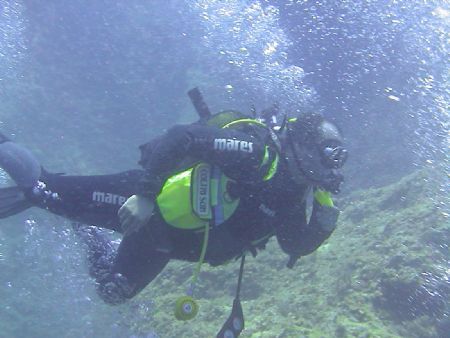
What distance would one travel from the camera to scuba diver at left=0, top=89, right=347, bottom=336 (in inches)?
106

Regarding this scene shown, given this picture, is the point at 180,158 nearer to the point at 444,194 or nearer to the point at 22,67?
the point at 444,194

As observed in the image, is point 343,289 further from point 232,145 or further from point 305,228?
point 232,145

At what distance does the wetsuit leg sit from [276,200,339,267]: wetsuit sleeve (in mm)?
1108

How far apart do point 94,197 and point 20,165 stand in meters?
0.73

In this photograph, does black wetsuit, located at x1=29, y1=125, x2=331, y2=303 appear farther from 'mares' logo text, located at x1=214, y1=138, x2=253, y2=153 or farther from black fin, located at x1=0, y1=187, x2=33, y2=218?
black fin, located at x1=0, y1=187, x2=33, y2=218

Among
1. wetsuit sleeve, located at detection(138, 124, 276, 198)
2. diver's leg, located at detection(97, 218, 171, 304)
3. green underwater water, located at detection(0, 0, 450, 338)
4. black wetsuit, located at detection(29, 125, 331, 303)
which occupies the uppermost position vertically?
wetsuit sleeve, located at detection(138, 124, 276, 198)

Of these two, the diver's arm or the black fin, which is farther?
the black fin

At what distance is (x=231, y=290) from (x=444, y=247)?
2680 millimetres

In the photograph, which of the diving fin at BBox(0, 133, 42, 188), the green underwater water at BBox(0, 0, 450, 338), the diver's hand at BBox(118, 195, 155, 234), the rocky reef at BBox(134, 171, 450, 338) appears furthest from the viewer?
→ the green underwater water at BBox(0, 0, 450, 338)

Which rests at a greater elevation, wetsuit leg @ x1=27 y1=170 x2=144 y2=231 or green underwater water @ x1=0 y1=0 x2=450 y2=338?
wetsuit leg @ x1=27 y1=170 x2=144 y2=231

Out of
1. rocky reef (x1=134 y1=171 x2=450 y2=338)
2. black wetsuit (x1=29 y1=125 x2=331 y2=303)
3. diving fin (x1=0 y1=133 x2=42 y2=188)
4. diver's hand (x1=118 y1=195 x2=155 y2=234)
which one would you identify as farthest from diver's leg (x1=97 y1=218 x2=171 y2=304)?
rocky reef (x1=134 y1=171 x2=450 y2=338)

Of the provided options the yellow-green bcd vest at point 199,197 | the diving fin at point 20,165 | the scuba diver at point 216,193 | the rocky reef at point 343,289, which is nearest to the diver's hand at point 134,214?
the scuba diver at point 216,193

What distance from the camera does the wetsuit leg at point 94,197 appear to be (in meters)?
3.38

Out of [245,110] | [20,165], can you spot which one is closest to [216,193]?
[20,165]
